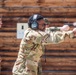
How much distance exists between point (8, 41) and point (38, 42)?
A: 2.79m

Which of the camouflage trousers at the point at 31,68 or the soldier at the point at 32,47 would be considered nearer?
the soldier at the point at 32,47

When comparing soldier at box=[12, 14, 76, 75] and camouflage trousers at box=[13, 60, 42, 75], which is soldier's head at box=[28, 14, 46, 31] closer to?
soldier at box=[12, 14, 76, 75]

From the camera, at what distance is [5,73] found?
8555mm

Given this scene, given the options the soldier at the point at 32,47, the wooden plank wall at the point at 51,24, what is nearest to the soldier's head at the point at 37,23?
the soldier at the point at 32,47

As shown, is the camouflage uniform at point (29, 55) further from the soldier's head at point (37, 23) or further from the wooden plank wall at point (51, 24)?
the wooden plank wall at point (51, 24)

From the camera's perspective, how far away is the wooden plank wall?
8.30 metres

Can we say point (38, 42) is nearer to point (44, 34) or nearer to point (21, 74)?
point (44, 34)

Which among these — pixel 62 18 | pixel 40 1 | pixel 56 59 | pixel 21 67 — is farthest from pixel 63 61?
pixel 21 67

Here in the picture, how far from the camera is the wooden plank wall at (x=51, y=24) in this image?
8.30 m

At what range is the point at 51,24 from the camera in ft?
27.3

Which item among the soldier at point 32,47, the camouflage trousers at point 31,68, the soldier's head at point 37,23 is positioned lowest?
the camouflage trousers at point 31,68

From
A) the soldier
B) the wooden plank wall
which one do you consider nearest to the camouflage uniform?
the soldier

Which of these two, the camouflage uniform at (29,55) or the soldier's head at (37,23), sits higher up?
the soldier's head at (37,23)

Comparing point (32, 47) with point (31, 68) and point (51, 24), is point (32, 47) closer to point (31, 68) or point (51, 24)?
point (31, 68)
